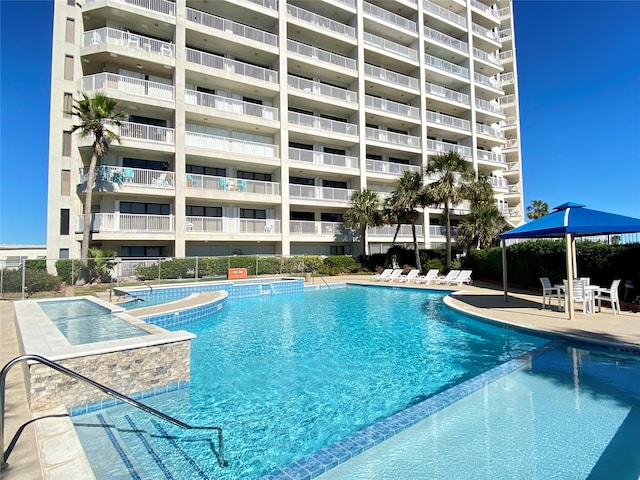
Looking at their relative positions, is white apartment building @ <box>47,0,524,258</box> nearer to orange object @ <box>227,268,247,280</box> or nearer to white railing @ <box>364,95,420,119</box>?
white railing @ <box>364,95,420,119</box>

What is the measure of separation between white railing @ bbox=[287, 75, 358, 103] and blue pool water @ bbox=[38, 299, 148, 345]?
20664 mm

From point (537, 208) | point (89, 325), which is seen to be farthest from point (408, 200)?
point (537, 208)

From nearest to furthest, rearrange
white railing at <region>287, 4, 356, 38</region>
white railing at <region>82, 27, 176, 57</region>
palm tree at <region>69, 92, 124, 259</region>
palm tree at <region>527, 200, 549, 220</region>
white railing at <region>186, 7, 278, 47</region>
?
palm tree at <region>69, 92, 124, 259</region>
white railing at <region>82, 27, 176, 57</region>
white railing at <region>186, 7, 278, 47</region>
white railing at <region>287, 4, 356, 38</region>
palm tree at <region>527, 200, 549, 220</region>

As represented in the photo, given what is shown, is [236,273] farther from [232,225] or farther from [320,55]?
[320,55]

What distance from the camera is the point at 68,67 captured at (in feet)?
67.1

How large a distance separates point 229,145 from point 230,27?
7926 millimetres

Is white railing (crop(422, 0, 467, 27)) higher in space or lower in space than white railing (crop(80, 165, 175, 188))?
higher

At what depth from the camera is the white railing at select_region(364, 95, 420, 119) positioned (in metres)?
28.2

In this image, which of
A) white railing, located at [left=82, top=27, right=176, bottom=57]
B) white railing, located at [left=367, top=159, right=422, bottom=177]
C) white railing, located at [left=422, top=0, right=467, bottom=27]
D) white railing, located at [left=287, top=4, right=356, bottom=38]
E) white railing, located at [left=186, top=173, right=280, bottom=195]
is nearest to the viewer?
white railing, located at [left=82, top=27, right=176, bottom=57]

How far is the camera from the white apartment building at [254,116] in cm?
1973

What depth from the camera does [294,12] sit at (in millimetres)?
25203

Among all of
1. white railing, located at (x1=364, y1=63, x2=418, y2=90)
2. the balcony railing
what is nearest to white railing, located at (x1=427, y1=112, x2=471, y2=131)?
white railing, located at (x1=364, y1=63, x2=418, y2=90)

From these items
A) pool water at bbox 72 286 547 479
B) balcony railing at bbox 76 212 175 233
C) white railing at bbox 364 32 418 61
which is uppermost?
white railing at bbox 364 32 418 61

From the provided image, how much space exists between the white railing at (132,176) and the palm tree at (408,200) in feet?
49.2
